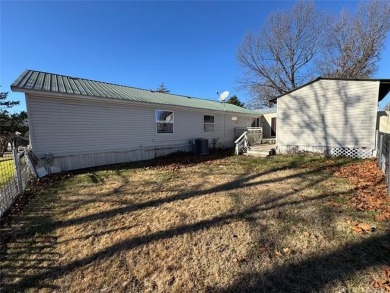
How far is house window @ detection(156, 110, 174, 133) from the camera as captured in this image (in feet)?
Answer: 38.2

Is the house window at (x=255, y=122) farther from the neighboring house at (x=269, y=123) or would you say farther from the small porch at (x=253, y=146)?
the small porch at (x=253, y=146)

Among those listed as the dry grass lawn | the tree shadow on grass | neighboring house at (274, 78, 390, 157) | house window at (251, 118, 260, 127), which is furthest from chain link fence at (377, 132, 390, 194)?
house window at (251, 118, 260, 127)

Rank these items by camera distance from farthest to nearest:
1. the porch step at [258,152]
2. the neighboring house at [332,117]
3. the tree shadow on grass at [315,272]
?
the porch step at [258,152]
the neighboring house at [332,117]
the tree shadow on grass at [315,272]

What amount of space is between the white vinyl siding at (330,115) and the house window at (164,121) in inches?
234

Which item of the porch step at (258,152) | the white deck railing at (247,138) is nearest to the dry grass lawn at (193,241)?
the porch step at (258,152)

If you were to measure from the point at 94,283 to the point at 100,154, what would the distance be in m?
7.60

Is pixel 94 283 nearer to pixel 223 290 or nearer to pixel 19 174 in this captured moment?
pixel 223 290

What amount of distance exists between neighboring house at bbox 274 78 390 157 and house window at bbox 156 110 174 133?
19.5 feet

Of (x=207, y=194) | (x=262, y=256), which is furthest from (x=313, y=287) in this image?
(x=207, y=194)

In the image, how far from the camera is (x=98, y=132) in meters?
9.22

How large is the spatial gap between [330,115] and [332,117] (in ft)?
0.43

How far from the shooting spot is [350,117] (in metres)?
9.81

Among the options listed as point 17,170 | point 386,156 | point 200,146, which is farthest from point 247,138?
point 17,170

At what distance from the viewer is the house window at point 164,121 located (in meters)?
11.6
